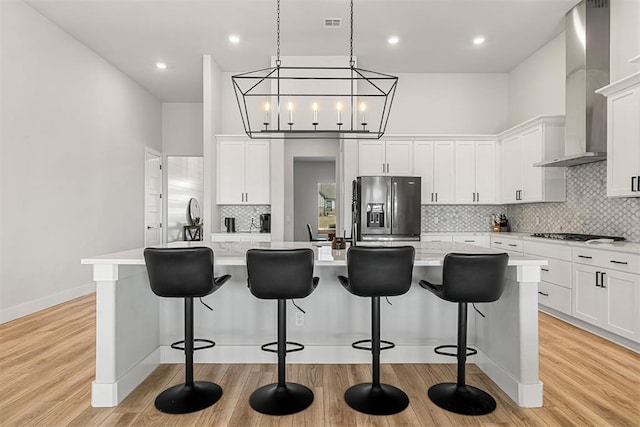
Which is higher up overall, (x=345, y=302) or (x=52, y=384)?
(x=345, y=302)

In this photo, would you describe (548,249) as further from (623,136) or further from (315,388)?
(315,388)

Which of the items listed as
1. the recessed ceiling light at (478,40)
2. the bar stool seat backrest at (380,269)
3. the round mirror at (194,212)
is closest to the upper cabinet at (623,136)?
the recessed ceiling light at (478,40)

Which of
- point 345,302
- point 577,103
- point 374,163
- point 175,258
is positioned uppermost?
point 577,103

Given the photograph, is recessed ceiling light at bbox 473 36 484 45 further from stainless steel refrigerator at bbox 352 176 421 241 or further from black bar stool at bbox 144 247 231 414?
black bar stool at bbox 144 247 231 414

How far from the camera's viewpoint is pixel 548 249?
437 cm

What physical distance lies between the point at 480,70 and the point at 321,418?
6.03 m

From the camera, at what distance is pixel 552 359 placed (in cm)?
312

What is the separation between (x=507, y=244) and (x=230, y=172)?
4.12 m

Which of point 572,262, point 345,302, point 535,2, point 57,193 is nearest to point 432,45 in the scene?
point 535,2

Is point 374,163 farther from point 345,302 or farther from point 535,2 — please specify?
point 345,302

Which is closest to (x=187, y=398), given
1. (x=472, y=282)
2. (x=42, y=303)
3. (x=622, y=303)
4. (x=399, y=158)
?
(x=472, y=282)

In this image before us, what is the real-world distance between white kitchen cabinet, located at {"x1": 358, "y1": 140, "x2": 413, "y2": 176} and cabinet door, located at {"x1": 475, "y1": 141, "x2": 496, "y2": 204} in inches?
44.7

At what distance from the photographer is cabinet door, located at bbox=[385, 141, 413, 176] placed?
237 inches

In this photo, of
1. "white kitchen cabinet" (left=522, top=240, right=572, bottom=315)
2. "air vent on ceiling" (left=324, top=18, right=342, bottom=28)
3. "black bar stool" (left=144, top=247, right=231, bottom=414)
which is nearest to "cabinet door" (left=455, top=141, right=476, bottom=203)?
"white kitchen cabinet" (left=522, top=240, right=572, bottom=315)
